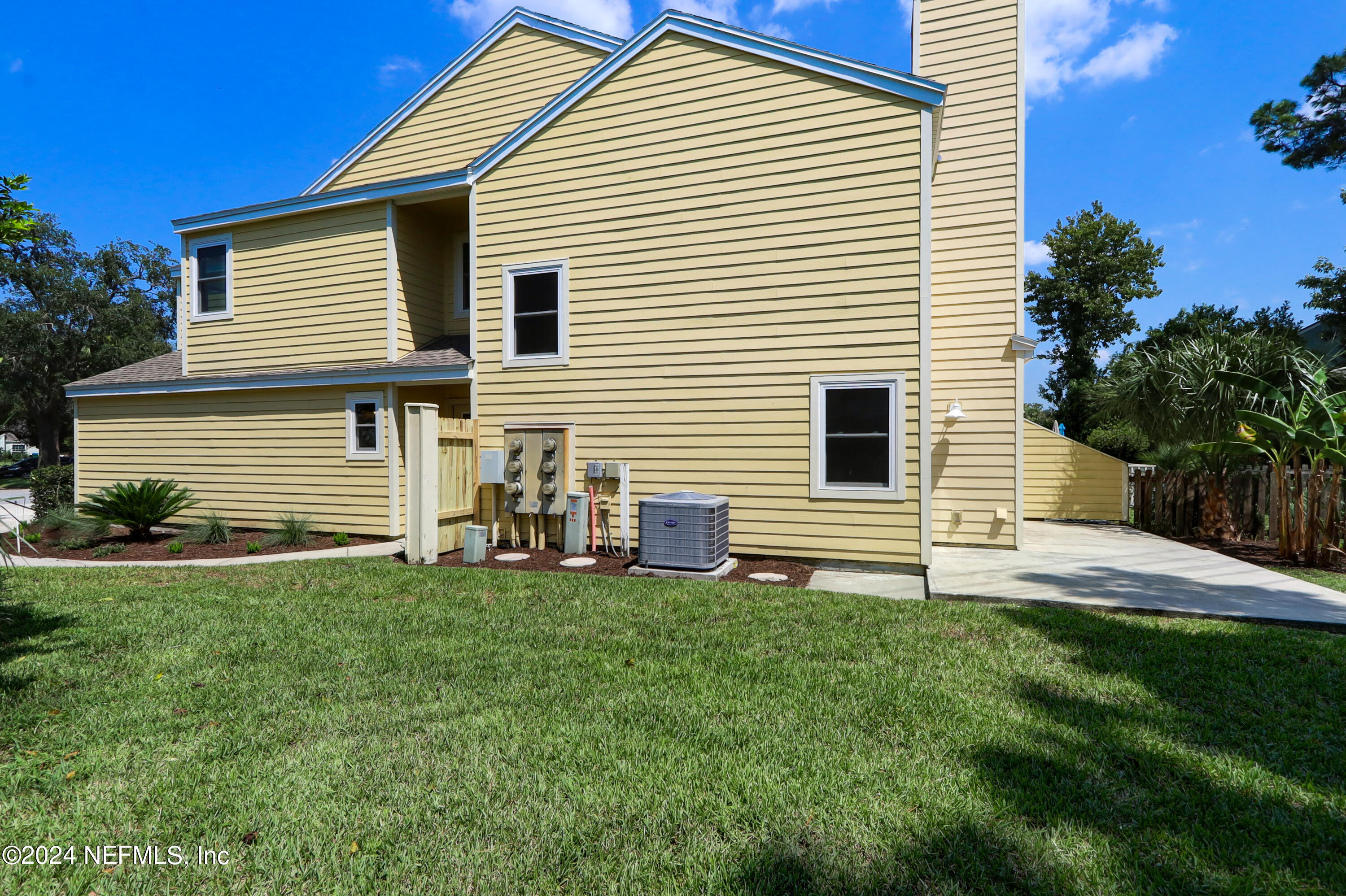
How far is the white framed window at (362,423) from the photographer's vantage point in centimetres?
994

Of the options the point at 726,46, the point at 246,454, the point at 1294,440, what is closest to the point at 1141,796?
the point at 1294,440

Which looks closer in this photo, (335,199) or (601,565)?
(601,565)

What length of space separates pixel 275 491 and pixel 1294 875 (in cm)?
1227

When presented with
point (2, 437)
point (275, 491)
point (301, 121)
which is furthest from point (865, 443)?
point (2, 437)

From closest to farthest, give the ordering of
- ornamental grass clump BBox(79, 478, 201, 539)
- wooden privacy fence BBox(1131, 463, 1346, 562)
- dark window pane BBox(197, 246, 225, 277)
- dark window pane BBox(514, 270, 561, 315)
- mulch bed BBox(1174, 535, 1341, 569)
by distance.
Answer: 1. wooden privacy fence BBox(1131, 463, 1346, 562)
2. mulch bed BBox(1174, 535, 1341, 569)
3. dark window pane BBox(514, 270, 561, 315)
4. ornamental grass clump BBox(79, 478, 201, 539)
5. dark window pane BBox(197, 246, 225, 277)

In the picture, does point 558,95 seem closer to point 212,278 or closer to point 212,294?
point 212,278

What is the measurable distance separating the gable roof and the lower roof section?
2571 mm

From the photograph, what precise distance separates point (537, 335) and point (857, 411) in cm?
478

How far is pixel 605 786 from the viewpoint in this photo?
278cm

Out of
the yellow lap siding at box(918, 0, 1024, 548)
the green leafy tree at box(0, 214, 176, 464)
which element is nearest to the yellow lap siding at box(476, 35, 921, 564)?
the yellow lap siding at box(918, 0, 1024, 548)

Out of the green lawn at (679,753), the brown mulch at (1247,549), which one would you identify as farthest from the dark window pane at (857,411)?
the brown mulch at (1247,549)

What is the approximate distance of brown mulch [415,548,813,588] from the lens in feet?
24.2

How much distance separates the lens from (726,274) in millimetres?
8289

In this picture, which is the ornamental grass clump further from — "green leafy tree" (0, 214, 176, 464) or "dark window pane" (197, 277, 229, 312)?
"green leafy tree" (0, 214, 176, 464)
